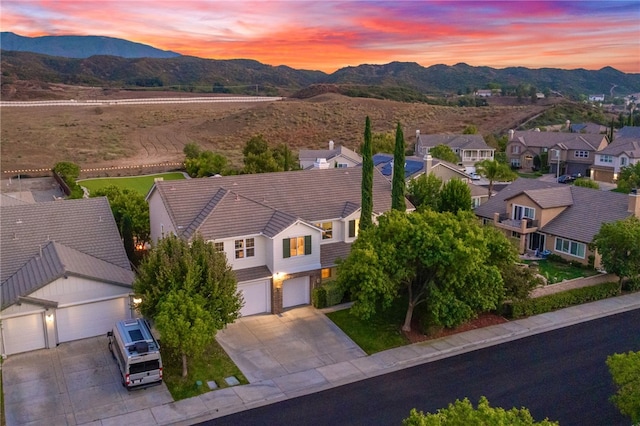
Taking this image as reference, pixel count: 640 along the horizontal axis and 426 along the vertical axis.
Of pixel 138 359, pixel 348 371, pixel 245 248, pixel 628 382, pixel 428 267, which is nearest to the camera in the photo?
pixel 628 382

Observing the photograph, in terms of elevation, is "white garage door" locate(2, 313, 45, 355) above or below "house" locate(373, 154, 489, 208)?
below

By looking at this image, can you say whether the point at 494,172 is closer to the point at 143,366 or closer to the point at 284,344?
the point at 284,344

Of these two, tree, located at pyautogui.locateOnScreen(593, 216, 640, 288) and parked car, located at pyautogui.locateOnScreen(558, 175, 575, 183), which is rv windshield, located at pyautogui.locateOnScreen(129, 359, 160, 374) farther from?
parked car, located at pyautogui.locateOnScreen(558, 175, 575, 183)

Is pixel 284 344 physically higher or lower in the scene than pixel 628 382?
lower

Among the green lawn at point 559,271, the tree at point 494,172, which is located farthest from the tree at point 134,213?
the tree at point 494,172


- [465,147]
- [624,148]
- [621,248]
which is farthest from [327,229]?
[624,148]

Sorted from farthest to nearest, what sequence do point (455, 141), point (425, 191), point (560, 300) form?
point (455, 141)
point (425, 191)
point (560, 300)

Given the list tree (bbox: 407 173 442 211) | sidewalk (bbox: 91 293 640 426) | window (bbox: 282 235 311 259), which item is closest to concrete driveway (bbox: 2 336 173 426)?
sidewalk (bbox: 91 293 640 426)
